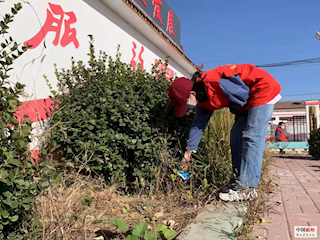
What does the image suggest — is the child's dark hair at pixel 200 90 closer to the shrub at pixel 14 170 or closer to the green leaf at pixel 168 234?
the green leaf at pixel 168 234

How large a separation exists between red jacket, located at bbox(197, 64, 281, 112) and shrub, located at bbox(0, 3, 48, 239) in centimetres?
165

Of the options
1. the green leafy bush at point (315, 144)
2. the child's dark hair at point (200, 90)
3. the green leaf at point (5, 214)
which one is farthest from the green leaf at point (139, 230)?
the green leafy bush at point (315, 144)

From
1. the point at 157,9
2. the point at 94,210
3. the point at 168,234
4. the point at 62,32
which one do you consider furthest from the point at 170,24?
the point at 168,234

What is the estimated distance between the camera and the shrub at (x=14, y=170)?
1.55 meters

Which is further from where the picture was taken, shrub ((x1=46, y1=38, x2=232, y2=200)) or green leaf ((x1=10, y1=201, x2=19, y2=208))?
shrub ((x1=46, y1=38, x2=232, y2=200))

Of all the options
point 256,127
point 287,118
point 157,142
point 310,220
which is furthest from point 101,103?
point 287,118

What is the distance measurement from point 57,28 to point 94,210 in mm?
3413

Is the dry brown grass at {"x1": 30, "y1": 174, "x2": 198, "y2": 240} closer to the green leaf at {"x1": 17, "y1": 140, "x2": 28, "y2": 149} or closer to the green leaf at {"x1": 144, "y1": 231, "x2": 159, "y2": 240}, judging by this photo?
the green leaf at {"x1": 144, "y1": 231, "x2": 159, "y2": 240}

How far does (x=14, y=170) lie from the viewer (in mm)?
1582

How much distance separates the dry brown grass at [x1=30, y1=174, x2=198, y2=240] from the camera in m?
1.99

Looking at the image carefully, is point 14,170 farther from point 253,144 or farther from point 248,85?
point 248,85

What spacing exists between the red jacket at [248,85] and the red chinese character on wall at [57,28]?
266cm

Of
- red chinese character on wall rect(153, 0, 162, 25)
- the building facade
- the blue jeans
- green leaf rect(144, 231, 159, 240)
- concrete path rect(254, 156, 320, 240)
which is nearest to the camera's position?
green leaf rect(144, 231, 159, 240)

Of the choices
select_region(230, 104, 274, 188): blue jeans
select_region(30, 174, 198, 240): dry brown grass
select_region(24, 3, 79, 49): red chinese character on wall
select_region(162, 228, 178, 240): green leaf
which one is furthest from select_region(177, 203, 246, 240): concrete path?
select_region(24, 3, 79, 49): red chinese character on wall
